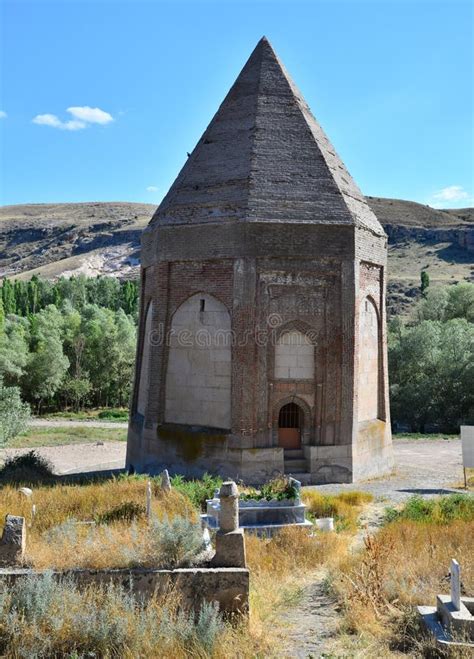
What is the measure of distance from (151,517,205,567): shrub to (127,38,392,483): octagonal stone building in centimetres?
780

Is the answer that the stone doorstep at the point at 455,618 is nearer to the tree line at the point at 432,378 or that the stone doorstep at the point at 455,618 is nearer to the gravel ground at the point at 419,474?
the gravel ground at the point at 419,474

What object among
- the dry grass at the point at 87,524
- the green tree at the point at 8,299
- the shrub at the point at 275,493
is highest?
Result: the green tree at the point at 8,299

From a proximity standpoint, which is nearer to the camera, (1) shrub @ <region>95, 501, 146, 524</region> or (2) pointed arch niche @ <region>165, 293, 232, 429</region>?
(1) shrub @ <region>95, 501, 146, 524</region>

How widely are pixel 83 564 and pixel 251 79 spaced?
15237 millimetres

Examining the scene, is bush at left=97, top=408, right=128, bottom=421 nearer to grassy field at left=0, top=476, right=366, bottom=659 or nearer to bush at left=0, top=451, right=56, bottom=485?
bush at left=0, top=451, right=56, bottom=485

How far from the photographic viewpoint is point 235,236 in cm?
1531

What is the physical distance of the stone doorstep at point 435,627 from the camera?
5.86 metres

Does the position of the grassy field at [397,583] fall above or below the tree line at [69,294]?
below

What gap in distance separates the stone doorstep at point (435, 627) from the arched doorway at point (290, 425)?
8.95m

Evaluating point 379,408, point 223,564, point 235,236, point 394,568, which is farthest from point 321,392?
point 223,564

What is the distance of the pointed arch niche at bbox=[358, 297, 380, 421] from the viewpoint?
16688 mm

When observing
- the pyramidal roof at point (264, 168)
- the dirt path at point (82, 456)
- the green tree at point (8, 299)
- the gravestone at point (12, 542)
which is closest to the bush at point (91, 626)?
the gravestone at point (12, 542)

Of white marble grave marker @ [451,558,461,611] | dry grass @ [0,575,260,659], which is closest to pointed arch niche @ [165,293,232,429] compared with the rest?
dry grass @ [0,575,260,659]

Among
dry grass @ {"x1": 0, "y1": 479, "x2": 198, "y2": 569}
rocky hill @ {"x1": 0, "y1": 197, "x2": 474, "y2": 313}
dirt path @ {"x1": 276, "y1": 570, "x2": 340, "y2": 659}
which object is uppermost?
rocky hill @ {"x1": 0, "y1": 197, "x2": 474, "y2": 313}
